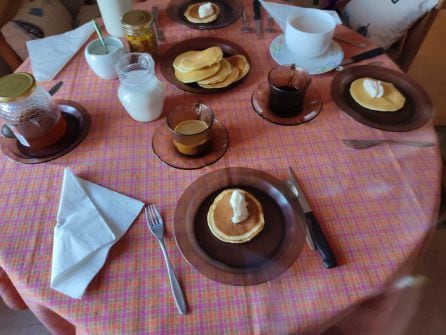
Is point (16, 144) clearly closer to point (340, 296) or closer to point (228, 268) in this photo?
point (228, 268)

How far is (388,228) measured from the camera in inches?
24.7

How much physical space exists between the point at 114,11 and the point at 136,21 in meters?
0.15

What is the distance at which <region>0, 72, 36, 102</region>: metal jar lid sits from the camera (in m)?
0.65

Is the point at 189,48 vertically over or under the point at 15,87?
under

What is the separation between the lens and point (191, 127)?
77 cm

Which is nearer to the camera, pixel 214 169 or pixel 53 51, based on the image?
pixel 214 169

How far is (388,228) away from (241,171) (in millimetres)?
297

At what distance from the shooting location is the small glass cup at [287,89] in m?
0.78

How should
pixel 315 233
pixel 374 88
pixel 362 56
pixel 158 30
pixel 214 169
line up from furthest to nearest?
pixel 158 30 < pixel 362 56 < pixel 374 88 < pixel 214 169 < pixel 315 233

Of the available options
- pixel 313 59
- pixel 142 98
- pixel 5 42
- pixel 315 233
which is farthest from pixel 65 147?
pixel 5 42

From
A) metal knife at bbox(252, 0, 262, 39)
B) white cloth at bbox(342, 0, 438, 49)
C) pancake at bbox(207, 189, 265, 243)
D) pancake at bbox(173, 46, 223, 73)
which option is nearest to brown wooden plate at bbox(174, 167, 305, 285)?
pancake at bbox(207, 189, 265, 243)

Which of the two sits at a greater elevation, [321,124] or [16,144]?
[16,144]

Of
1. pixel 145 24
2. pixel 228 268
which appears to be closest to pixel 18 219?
pixel 228 268

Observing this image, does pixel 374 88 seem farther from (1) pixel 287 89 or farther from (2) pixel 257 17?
(2) pixel 257 17
